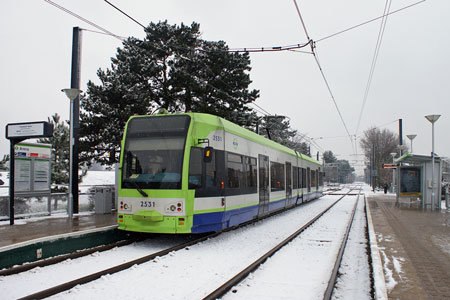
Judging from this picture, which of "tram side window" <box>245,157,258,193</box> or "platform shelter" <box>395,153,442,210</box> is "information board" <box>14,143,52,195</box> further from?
"platform shelter" <box>395,153,442,210</box>

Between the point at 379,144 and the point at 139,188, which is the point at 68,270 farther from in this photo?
the point at 379,144

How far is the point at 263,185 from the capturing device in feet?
42.4

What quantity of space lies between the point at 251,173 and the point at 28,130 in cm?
697

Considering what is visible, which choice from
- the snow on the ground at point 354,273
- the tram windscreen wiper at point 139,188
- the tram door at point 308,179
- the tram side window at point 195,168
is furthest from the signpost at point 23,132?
the tram door at point 308,179

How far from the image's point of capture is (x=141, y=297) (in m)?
5.41

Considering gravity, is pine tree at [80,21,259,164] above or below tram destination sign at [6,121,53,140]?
above

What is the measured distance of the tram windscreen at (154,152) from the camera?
8695 mm

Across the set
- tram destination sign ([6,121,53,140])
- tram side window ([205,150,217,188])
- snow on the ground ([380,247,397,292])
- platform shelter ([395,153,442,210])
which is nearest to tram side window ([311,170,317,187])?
platform shelter ([395,153,442,210])

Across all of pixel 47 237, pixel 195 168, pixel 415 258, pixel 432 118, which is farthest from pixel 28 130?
pixel 432 118

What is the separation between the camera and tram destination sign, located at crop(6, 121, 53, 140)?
426 inches

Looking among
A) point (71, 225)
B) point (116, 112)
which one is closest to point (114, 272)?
point (71, 225)

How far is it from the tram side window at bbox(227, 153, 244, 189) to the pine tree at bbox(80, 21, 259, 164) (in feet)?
34.6

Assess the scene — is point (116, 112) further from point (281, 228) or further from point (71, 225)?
point (281, 228)

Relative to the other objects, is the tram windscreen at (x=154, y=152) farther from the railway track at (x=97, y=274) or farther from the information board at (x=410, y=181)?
the information board at (x=410, y=181)
